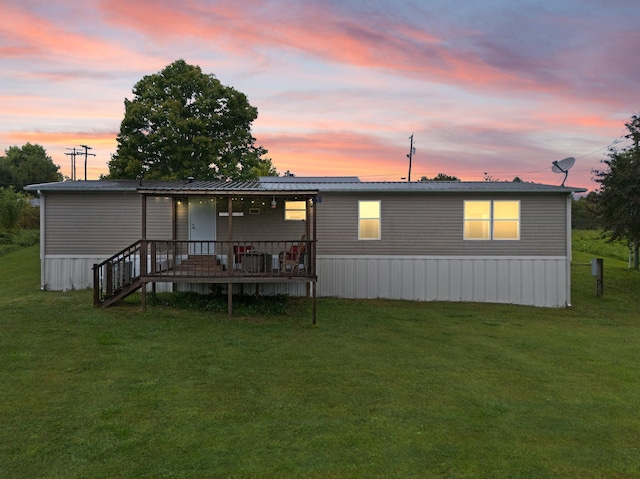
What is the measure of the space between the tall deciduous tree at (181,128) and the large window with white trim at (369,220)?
1617 centimetres

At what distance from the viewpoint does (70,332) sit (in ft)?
27.3

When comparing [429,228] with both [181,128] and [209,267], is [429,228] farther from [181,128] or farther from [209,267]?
[181,128]

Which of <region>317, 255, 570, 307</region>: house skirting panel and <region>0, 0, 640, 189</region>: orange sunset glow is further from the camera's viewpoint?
<region>0, 0, 640, 189</region>: orange sunset glow

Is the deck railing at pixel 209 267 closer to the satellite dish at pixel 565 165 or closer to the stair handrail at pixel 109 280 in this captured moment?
the stair handrail at pixel 109 280

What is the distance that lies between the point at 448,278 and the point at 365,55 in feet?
31.1

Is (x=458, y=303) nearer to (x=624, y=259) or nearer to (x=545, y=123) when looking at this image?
(x=545, y=123)

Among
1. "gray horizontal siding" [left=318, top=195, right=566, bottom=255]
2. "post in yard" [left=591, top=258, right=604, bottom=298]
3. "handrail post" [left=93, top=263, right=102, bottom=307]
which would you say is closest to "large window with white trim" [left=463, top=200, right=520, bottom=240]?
"gray horizontal siding" [left=318, top=195, right=566, bottom=255]

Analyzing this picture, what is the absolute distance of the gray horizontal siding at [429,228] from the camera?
1347 cm

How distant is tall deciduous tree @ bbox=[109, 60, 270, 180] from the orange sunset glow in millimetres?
2057

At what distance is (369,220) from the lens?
13547mm

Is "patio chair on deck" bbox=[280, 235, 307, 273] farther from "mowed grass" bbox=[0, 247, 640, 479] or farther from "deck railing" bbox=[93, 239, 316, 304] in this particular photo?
"mowed grass" bbox=[0, 247, 640, 479]

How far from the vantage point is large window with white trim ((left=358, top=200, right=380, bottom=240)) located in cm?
1353

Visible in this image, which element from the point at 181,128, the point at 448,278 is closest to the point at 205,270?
the point at 448,278

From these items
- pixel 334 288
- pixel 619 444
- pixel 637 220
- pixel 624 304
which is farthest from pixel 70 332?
pixel 637 220
